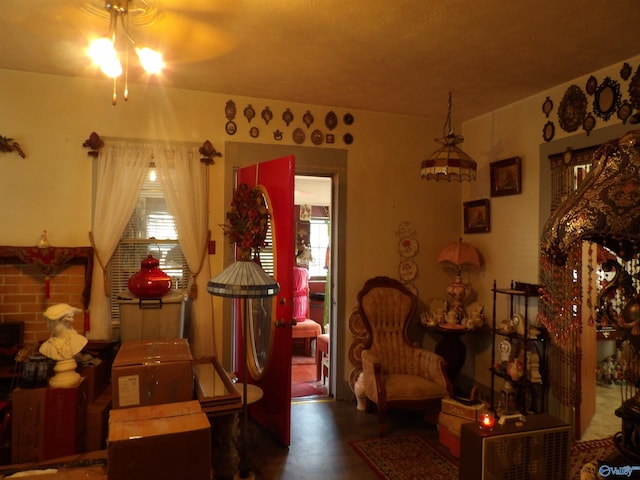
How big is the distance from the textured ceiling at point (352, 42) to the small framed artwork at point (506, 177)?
56 centimetres

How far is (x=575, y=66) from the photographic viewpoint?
3156mm

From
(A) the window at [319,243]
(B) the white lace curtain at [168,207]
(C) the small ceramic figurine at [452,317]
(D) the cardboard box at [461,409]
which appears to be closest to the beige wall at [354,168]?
(B) the white lace curtain at [168,207]

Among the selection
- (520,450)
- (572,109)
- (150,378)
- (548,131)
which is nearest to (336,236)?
(548,131)

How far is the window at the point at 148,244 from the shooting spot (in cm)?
369

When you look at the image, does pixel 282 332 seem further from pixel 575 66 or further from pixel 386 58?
pixel 575 66

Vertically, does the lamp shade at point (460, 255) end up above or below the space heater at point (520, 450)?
above

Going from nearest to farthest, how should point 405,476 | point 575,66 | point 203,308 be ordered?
point 405,476 < point 575,66 < point 203,308

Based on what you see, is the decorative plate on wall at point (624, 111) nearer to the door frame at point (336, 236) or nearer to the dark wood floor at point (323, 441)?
the door frame at point (336, 236)

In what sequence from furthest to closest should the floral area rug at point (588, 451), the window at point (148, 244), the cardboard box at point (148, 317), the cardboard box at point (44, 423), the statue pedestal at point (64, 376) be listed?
1. the window at point (148, 244)
2. the cardboard box at point (148, 317)
3. the floral area rug at point (588, 451)
4. the statue pedestal at point (64, 376)
5. the cardboard box at point (44, 423)

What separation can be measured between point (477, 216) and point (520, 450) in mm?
2836

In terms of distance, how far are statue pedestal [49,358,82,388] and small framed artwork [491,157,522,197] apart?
141 inches

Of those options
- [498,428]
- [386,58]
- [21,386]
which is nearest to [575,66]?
[386,58]

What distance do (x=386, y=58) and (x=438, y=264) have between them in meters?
2.24

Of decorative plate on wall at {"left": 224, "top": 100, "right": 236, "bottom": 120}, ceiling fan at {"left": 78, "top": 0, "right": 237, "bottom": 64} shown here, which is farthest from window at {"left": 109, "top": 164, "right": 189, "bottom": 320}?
ceiling fan at {"left": 78, "top": 0, "right": 237, "bottom": 64}
